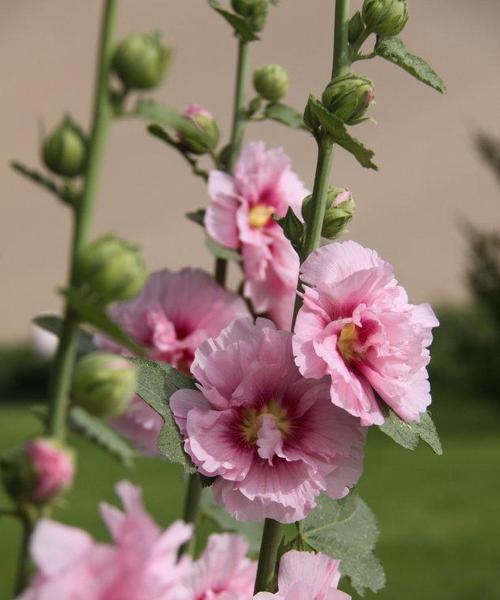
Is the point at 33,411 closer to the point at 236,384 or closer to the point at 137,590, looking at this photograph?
the point at 236,384

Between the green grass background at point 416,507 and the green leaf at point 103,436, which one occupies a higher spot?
the green leaf at point 103,436

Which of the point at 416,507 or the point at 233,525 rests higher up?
the point at 233,525

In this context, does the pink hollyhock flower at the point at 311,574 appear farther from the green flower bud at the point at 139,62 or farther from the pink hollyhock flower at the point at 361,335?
the green flower bud at the point at 139,62

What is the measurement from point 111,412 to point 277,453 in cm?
32

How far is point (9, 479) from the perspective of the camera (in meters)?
0.48

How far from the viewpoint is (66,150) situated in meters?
0.49

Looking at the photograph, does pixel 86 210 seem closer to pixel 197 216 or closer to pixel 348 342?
pixel 348 342

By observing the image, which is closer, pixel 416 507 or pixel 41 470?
pixel 41 470

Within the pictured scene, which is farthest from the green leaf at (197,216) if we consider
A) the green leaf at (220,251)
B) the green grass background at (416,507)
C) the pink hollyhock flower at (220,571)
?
the green grass background at (416,507)

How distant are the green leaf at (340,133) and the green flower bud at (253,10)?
0.87 feet

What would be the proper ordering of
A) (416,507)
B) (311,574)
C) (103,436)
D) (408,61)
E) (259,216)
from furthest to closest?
1. (416,507)
2. (259,216)
3. (103,436)
4. (408,61)
5. (311,574)

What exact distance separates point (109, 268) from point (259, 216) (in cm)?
64

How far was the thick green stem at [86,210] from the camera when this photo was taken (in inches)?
18.5

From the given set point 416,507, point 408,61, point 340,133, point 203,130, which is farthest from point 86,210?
point 416,507
